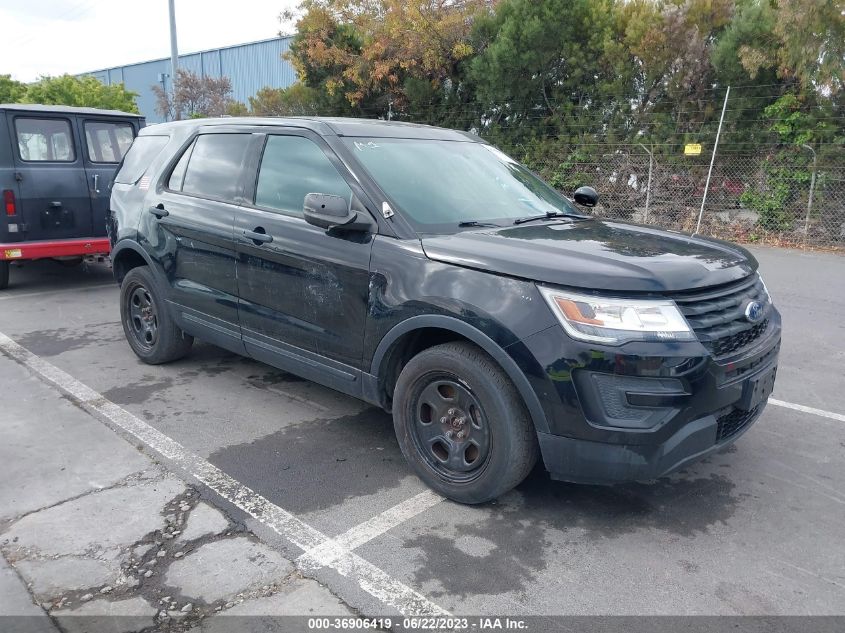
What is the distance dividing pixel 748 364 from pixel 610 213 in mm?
11058

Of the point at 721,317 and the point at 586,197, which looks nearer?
the point at 721,317

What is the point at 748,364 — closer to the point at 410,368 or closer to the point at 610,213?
the point at 410,368

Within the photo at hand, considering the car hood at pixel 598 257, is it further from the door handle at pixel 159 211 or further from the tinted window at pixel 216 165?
the door handle at pixel 159 211

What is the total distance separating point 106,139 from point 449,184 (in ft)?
21.3

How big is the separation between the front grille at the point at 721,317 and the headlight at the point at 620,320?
0.08 m

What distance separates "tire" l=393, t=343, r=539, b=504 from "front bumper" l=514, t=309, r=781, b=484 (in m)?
0.16

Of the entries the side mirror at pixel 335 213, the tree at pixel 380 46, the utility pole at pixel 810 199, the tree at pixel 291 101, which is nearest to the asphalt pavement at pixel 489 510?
the side mirror at pixel 335 213

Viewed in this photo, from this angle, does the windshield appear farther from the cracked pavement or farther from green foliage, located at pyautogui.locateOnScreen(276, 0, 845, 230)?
green foliage, located at pyautogui.locateOnScreen(276, 0, 845, 230)

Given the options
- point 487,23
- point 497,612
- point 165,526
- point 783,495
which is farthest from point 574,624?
point 487,23

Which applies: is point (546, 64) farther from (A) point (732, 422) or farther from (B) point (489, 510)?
(B) point (489, 510)

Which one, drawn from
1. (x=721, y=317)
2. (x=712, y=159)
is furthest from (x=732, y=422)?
(x=712, y=159)

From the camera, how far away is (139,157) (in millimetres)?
5617

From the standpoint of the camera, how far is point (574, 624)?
2.59 meters

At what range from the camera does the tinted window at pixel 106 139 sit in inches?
341
